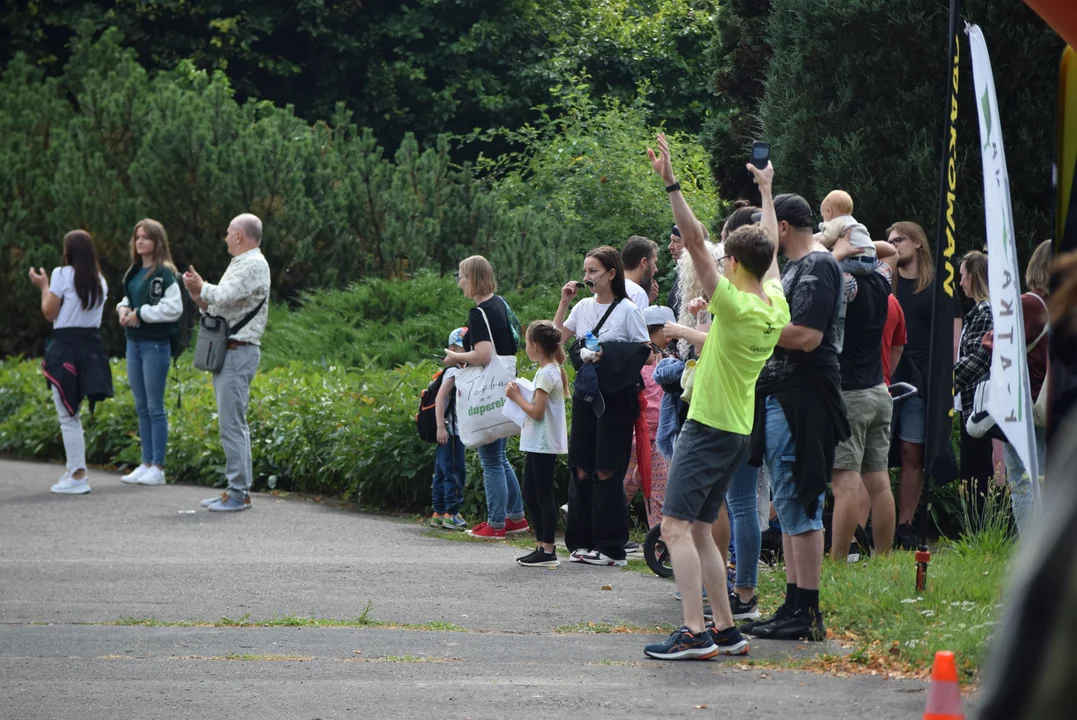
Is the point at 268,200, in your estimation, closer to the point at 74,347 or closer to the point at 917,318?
the point at 74,347

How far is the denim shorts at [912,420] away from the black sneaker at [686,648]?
140 inches

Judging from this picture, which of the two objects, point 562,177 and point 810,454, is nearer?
point 810,454

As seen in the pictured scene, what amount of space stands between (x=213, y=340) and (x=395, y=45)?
24.5 metres

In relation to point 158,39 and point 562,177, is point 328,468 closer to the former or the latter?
point 562,177

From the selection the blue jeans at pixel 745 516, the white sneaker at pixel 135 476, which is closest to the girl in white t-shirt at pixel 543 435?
the blue jeans at pixel 745 516

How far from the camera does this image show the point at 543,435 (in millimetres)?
8836

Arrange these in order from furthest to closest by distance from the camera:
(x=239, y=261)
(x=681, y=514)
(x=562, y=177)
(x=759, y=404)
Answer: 1. (x=562, y=177)
2. (x=239, y=261)
3. (x=759, y=404)
4. (x=681, y=514)

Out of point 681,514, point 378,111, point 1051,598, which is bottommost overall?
point 681,514

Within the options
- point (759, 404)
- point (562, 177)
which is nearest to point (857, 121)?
point (759, 404)

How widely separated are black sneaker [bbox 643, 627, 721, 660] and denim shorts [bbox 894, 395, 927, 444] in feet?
11.7

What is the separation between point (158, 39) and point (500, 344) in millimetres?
25355

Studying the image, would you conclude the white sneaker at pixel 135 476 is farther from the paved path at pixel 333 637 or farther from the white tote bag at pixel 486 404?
the white tote bag at pixel 486 404

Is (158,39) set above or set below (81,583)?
above

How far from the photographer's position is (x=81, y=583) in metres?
8.08
